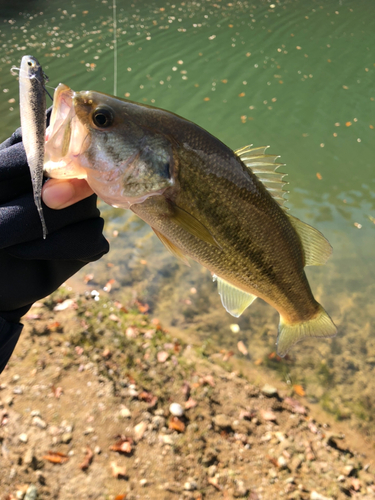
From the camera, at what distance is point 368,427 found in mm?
4379

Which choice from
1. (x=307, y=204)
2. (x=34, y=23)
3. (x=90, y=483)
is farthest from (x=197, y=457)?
(x=34, y=23)

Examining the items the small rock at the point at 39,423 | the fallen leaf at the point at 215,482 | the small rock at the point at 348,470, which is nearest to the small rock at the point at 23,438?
the small rock at the point at 39,423

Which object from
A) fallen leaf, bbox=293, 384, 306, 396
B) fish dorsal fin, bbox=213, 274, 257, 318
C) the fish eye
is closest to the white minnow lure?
the fish eye

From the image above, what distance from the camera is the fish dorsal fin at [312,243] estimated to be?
2.29m

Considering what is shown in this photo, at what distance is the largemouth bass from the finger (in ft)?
0.85

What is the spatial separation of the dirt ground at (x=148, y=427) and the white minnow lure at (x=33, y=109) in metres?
2.67

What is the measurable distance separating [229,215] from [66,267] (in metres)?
1.07

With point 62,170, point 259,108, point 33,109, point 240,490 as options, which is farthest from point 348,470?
point 259,108

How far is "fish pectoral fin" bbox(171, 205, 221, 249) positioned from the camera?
1892 mm

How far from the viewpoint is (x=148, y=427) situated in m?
3.56

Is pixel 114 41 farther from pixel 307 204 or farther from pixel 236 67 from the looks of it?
pixel 307 204

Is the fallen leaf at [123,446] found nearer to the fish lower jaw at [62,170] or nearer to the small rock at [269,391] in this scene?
the small rock at [269,391]

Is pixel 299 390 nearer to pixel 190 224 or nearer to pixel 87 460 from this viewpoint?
pixel 87 460

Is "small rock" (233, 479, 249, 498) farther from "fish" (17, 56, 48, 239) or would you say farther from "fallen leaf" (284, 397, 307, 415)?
"fish" (17, 56, 48, 239)
